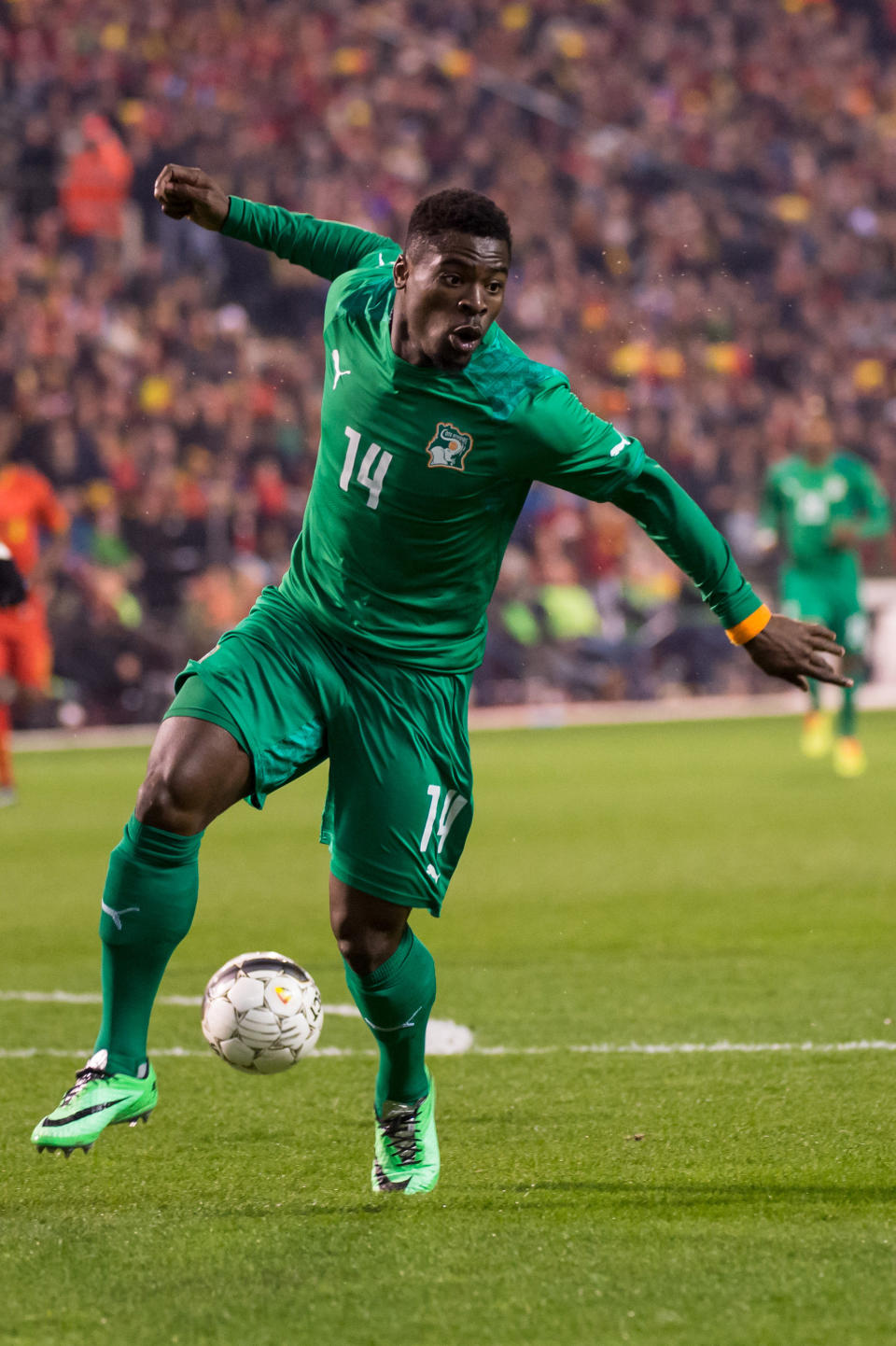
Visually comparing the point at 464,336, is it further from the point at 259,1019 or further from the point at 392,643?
the point at 259,1019

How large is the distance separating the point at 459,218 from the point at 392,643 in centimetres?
86

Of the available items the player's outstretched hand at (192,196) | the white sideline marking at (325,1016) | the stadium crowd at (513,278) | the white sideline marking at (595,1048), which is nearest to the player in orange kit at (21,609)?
the stadium crowd at (513,278)

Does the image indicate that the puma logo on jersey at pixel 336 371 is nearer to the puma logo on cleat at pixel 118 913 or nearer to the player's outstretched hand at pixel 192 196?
the player's outstretched hand at pixel 192 196

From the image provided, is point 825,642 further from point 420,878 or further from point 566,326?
point 566,326

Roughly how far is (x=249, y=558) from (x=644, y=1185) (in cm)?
1418

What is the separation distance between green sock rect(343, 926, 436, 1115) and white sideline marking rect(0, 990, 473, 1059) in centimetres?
122

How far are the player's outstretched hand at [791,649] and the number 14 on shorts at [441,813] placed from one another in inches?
26.7

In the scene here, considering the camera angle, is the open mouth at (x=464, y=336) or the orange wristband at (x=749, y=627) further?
the orange wristband at (x=749, y=627)

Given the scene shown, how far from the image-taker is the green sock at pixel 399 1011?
380 cm

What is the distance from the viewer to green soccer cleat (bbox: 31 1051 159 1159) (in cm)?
338

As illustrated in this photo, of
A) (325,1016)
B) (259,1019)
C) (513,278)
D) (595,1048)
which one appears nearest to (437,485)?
(259,1019)

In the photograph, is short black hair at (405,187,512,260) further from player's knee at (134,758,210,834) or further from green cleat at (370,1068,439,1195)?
green cleat at (370,1068,439,1195)

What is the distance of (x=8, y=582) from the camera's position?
17.1 ft

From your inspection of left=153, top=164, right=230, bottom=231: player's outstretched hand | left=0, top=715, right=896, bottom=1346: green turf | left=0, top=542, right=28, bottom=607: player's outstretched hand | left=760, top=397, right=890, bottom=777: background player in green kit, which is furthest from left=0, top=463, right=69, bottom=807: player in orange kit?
left=153, top=164, right=230, bottom=231: player's outstretched hand
